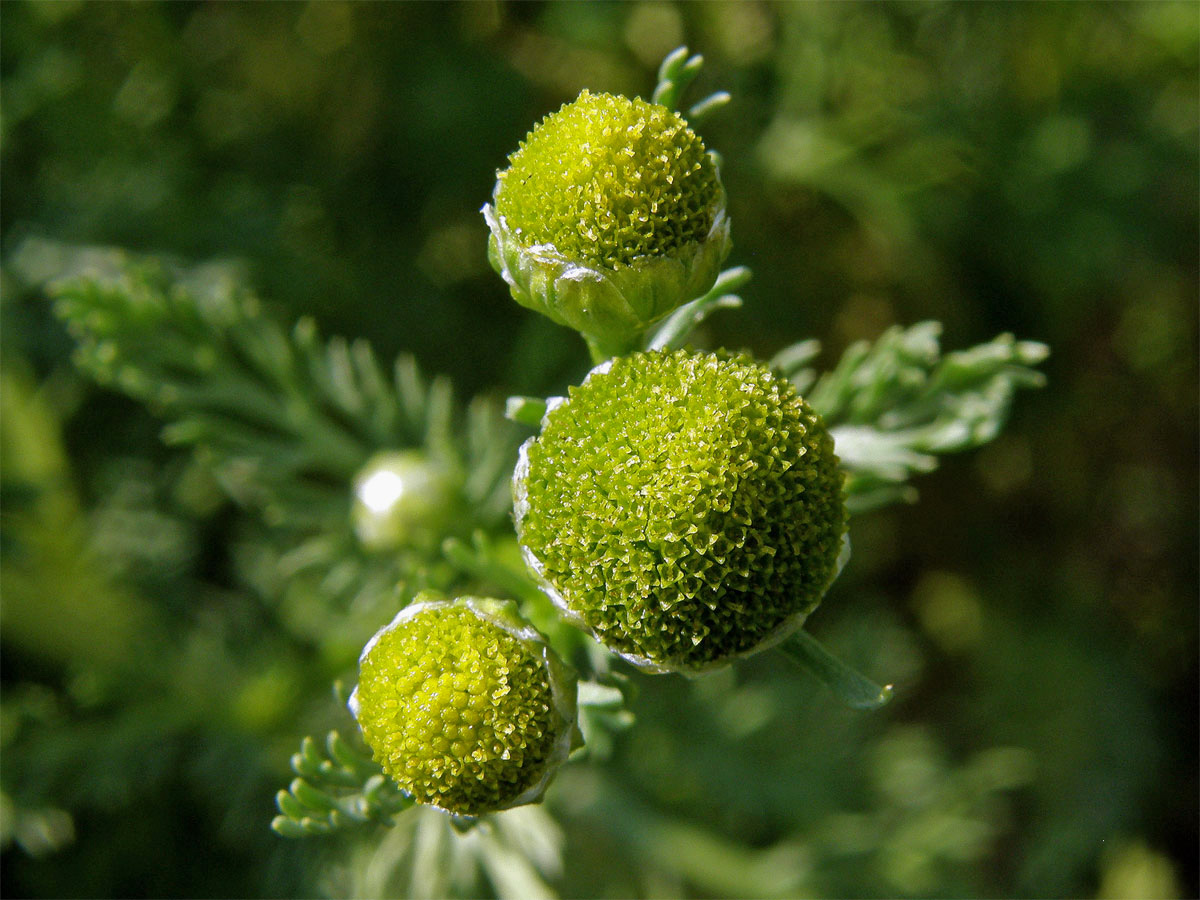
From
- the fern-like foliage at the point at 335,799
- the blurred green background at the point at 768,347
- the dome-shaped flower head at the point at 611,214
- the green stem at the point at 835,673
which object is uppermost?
the dome-shaped flower head at the point at 611,214

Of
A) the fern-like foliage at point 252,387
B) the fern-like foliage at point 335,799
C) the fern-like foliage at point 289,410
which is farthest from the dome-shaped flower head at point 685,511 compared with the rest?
the fern-like foliage at point 252,387

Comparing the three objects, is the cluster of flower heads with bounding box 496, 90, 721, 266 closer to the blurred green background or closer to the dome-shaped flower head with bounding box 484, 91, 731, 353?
the dome-shaped flower head with bounding box 484, 91, 731, 353

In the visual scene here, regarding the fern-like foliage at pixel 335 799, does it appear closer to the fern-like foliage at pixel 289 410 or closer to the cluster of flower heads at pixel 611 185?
the fern-like foliage at pixel 289 410

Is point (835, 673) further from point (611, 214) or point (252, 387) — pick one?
point (252, 387)

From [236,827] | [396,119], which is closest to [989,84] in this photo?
[396,119]

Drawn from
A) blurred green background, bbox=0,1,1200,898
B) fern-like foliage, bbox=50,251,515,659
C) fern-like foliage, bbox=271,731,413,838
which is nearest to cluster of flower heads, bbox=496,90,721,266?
fern-like foliage, bbox=271,731,413,838

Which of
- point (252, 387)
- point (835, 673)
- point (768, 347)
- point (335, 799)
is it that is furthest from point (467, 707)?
point (768, 347)
